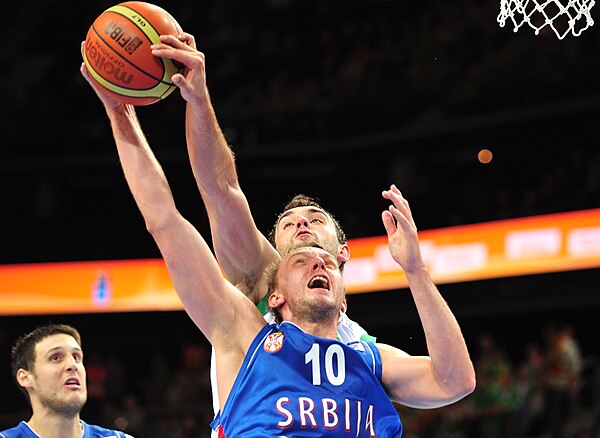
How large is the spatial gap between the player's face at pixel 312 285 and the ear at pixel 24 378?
2.08m

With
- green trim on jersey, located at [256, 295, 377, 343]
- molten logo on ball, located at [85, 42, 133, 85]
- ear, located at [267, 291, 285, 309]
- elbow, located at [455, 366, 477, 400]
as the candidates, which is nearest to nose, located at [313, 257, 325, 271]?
ear, located at [267, 291, 285, 309]

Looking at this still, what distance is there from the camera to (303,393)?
147 inches

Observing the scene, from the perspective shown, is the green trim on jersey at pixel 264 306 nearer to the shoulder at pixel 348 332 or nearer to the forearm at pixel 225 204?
the forearm at pixel 225 204

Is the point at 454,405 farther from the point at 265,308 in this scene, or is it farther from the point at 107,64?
the point at 107,64

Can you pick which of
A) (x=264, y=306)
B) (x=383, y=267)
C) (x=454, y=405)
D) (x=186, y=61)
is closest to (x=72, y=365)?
(x=264, y=306)

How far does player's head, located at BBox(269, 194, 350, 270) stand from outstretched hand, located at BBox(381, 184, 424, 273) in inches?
24.7

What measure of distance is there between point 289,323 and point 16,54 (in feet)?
62.0

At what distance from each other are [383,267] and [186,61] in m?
12.5

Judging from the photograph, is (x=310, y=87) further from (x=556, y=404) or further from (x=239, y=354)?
(x=239, y=354)

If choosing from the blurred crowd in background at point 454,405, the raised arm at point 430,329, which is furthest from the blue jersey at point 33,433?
the blurred crowd in background at point 454,405

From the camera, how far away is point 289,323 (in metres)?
3.93

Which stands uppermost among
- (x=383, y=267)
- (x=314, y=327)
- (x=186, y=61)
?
(x=383, y=267)

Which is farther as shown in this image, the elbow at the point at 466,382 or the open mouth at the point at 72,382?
the open mouth at the point at 72,382

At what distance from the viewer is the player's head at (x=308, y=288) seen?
3.92 metres
